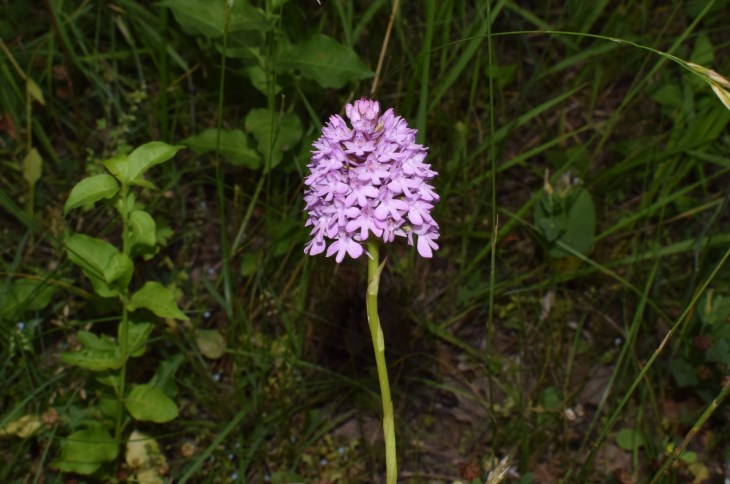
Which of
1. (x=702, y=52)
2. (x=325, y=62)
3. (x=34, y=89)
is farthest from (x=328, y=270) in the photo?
(x=702, y=52)

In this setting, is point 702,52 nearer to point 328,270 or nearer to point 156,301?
point 328,270

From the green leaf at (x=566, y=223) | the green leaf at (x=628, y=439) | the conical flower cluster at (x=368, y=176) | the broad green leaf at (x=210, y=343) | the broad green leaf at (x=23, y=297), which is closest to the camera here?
the conical flower cluster at (x=368, y=176)

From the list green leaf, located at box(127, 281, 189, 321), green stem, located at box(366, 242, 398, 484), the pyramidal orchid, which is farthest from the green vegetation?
the pyramidal orchid

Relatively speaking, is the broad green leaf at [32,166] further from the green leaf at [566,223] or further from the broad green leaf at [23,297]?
the green leaf at [566,223]

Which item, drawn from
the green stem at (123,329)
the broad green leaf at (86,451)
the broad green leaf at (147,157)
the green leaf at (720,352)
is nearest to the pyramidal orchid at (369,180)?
the broad green leaf at (147,157)

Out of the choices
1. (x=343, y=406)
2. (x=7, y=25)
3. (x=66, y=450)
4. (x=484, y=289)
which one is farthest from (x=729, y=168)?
(x=7, y=25)

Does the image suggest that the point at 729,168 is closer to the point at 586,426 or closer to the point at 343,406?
the point at 586,426

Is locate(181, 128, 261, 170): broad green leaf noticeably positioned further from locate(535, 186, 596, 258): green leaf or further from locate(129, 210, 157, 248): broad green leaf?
locate(535, 186, 596, 258): green leaf

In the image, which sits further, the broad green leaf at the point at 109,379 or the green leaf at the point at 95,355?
the broad green leaf at the point at 109,379
